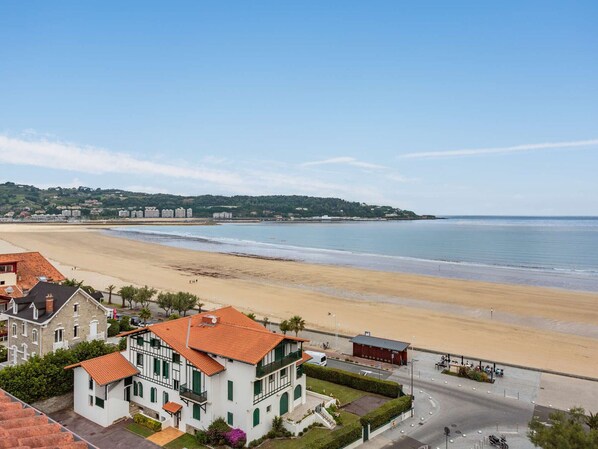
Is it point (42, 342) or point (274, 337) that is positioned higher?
point (274, 337)

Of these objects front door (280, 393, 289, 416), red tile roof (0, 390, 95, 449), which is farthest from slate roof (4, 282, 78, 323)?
red tile roof (0, 390, 95, 449)

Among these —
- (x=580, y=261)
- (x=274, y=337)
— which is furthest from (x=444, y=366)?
(x=580, y=261)

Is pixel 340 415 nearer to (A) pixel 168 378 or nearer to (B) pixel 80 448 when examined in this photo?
(A) pixel 168 378

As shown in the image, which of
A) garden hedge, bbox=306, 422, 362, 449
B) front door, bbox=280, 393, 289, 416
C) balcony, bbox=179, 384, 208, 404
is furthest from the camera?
front door, bbox=280, 393, 289, 416

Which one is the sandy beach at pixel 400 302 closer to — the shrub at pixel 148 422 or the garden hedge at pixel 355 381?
the garden hedge at pixel 355 381

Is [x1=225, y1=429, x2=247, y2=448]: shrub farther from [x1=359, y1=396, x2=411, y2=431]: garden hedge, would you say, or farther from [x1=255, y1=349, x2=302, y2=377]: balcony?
[x1=359, y1=396, x2=411, y2=431]: garden hedge

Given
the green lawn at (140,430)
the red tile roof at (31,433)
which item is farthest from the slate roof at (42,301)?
the red tile roof at (31,433)
